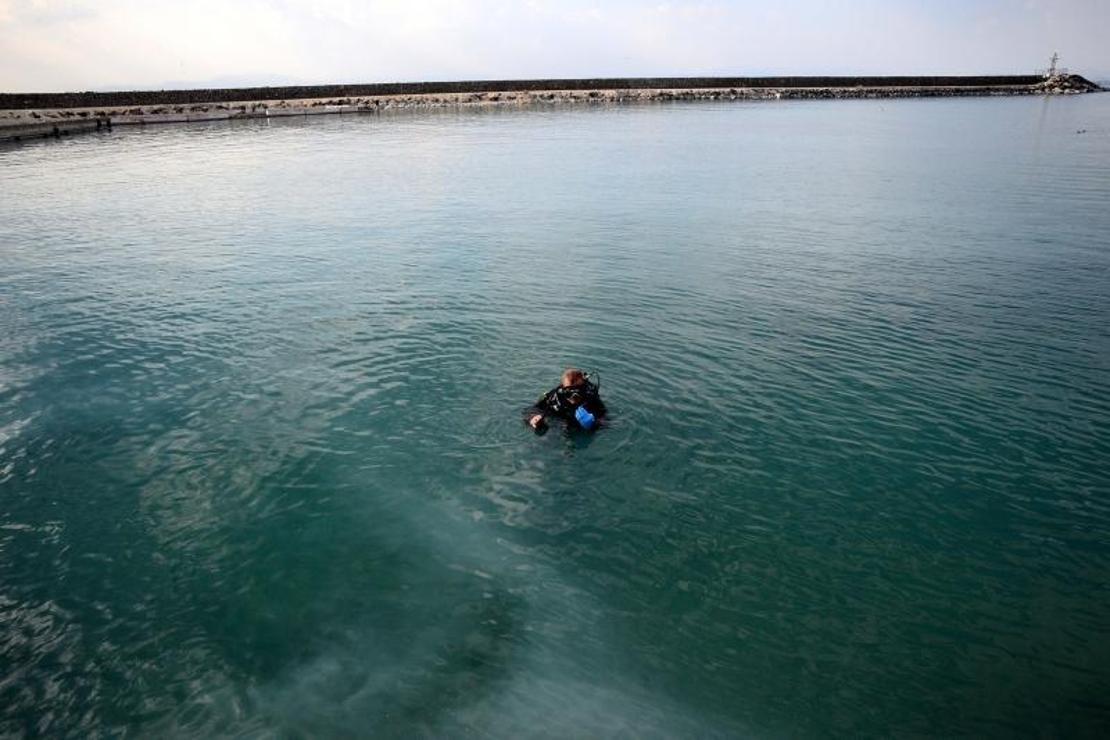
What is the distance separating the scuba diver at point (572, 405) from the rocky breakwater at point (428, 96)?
7970 centimetres

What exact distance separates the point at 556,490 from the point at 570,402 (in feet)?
6.84

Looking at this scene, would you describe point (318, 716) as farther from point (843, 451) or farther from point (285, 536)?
point (843, 451)

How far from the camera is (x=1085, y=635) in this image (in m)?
8.45

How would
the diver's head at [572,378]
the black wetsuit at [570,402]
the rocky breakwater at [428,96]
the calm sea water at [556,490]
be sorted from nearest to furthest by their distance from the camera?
1. the calm sea water at [556,490]
2. the diver's head at [572,378]
3. the black wetsuit at [570,402]
4. the rocky breakwater at [428,96]

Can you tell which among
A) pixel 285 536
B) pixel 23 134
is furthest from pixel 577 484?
pixel 23 134

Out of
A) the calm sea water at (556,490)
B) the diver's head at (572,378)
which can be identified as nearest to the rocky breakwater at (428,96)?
the calm sea water at (556,490)

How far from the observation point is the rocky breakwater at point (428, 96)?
86.8 meters

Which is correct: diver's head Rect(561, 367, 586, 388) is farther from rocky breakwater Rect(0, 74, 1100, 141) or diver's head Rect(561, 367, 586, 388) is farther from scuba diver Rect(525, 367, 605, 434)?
rocky breakwater Rect(0, 74, 1100, 141)

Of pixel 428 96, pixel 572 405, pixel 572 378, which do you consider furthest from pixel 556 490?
pixel 428 96

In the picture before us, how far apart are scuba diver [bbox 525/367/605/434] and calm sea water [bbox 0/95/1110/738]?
17.2 inches

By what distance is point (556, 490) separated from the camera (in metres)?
11.3

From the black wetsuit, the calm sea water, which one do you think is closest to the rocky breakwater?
the calm sea water

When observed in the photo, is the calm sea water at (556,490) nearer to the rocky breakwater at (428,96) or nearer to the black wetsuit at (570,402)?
the black wetsuit at (570,402)

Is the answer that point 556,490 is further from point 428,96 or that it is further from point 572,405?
point 428,96
